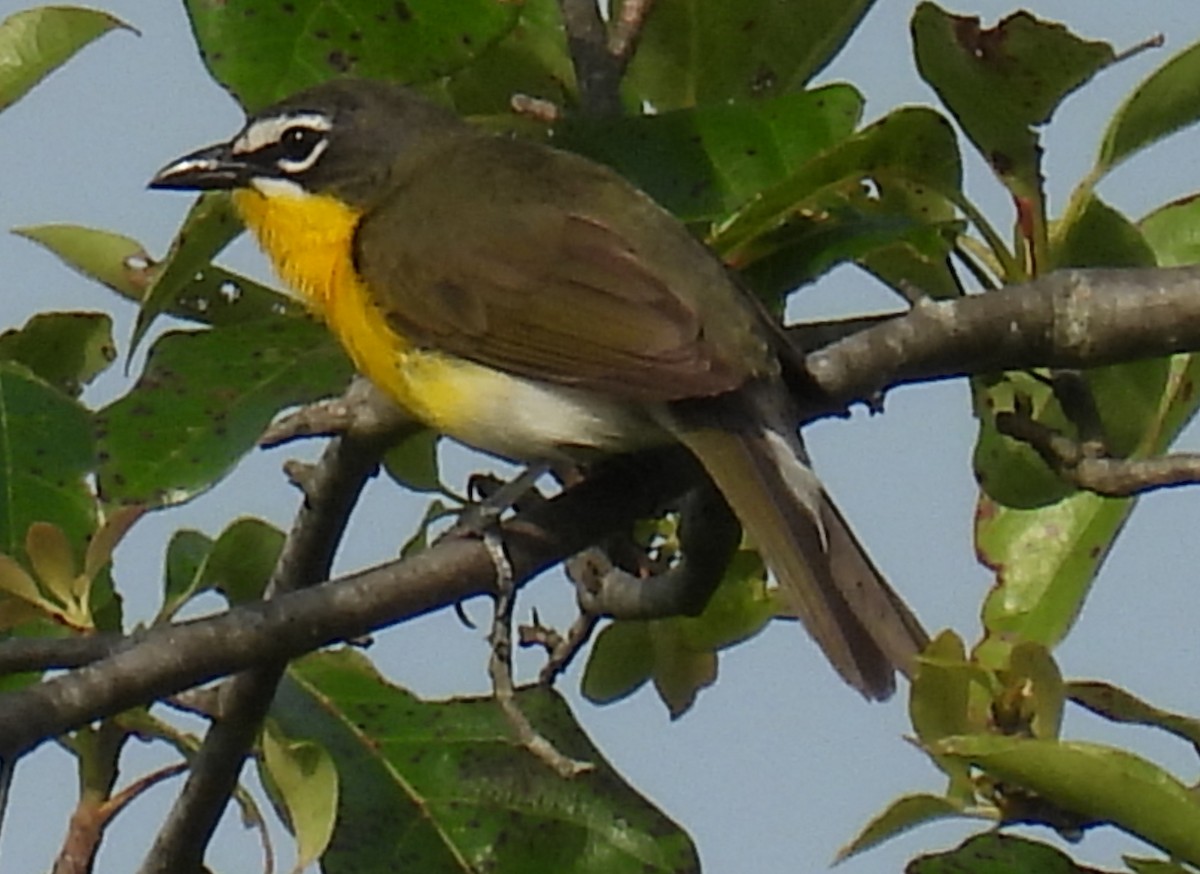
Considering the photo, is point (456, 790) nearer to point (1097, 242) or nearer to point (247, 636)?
point (247, 636)

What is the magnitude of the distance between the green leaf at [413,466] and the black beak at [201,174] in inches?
21.0

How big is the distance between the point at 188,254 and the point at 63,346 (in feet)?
1.01

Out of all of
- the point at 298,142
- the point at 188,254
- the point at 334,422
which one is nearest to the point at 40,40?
the point at 188,254

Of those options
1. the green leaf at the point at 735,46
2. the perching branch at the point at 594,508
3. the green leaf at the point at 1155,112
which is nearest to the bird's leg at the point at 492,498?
the perching branch at the point at 594,508

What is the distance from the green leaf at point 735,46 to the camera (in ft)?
7.42

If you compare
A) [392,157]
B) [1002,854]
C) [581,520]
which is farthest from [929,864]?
[392,157]

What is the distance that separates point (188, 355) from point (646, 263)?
711mm

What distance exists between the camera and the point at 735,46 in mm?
2293

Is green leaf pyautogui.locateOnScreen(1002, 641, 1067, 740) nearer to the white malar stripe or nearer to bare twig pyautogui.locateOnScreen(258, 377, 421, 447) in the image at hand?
bare twig pyautogui.locateOnScreen(258, 377, 421, 447)

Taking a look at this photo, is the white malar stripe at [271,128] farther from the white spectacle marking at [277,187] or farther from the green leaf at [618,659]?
the green leaf at [618,659]

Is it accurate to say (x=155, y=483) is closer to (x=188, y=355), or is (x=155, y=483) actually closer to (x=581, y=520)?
(x=188, y=355)

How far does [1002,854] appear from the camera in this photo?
182 cm

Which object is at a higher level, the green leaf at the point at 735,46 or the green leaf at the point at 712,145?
the green leaf at the point at 735,46

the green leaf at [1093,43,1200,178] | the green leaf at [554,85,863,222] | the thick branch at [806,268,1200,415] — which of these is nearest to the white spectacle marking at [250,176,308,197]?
the green leaf at [554,85,863,222]
